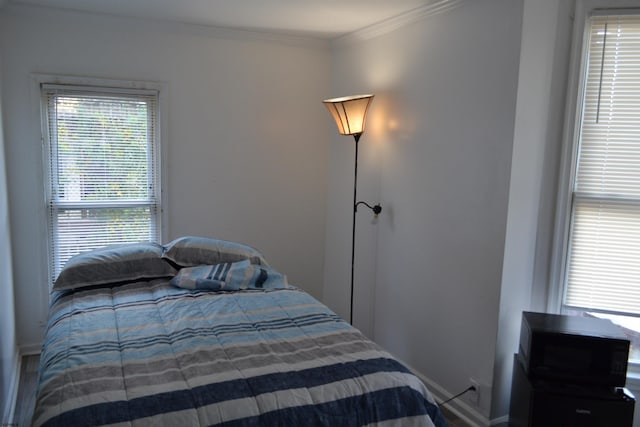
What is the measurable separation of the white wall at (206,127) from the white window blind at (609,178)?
6.95 feet

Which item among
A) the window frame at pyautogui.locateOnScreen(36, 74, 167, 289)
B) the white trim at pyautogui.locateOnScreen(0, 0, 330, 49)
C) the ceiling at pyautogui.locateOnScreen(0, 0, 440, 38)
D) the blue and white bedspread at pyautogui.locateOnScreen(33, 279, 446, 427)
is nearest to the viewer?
the blue and white bedspread at pyautogui.locateOnScreen(33, 279, 446, 427)

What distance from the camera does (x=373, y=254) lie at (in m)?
3.66

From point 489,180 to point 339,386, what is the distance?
1436 mm

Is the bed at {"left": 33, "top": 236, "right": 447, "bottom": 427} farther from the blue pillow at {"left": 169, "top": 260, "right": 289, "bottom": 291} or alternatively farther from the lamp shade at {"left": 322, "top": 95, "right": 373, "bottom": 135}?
the lamp shade at {"left": 322, "top": 95, "right": 373, "bottom": 135}

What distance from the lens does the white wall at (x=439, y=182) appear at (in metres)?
2.60

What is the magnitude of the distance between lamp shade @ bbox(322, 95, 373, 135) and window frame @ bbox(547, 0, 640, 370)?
122 centimetres

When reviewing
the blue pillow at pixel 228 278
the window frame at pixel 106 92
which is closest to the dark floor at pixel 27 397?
the window frame at pixel 106 92

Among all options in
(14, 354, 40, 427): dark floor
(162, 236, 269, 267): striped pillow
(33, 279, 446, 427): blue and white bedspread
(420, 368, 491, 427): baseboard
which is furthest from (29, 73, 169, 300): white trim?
(420, 368, 491, 427): baseboard

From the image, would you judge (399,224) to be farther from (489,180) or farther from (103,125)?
(103,125)

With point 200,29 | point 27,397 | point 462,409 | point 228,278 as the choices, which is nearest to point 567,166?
point 462,409

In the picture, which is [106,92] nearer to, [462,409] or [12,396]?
[12,396]

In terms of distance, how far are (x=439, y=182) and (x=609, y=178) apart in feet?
2.98

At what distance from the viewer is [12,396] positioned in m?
2.82

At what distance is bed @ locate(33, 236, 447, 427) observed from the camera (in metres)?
1.66
